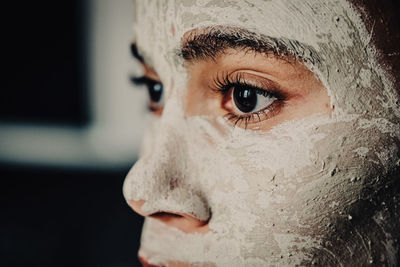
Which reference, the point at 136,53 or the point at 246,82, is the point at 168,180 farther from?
the point at 136,53

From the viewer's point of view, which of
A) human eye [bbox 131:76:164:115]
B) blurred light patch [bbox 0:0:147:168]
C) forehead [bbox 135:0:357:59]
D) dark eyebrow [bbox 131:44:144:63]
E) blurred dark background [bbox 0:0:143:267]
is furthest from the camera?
blurred light patch [bbox 0:0:147:168]

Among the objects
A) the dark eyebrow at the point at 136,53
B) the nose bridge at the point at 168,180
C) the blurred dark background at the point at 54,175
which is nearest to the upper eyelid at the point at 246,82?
the nose bridge at the point at 168,180

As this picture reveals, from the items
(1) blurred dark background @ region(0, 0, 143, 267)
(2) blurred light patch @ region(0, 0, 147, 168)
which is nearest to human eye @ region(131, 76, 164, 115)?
(1) blurred dark background @ region(0, 0, 143, 267)

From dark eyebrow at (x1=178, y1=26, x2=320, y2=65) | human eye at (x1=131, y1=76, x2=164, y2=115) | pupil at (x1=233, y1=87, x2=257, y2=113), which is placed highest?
dark eyebrow at (x1=178, y1=26, x2=320, y2=65)

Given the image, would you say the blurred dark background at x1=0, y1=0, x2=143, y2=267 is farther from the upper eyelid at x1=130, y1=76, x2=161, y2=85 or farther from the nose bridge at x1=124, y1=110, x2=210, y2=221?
the nose bridge at x1=124, y1=110, x2=210, y2=221

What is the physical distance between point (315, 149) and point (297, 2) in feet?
0.74

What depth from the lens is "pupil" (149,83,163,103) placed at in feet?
3.19

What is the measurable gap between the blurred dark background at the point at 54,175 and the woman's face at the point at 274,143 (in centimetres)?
149

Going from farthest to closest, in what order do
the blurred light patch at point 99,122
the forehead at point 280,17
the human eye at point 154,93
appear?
the blurred light patch at point 99,122 < the human eye at point 154,93 < the forehead at point 280,17

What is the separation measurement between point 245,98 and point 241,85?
0.02 meters

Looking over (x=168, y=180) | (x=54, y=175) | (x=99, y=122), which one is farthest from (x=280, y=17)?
(x=99, y=122)

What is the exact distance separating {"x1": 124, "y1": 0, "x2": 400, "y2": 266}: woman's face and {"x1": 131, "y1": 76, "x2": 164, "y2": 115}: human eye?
255 mm

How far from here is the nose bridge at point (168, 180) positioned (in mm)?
665

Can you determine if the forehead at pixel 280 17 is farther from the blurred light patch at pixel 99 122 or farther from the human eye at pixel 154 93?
the blurred light patch at pixel 99 122
